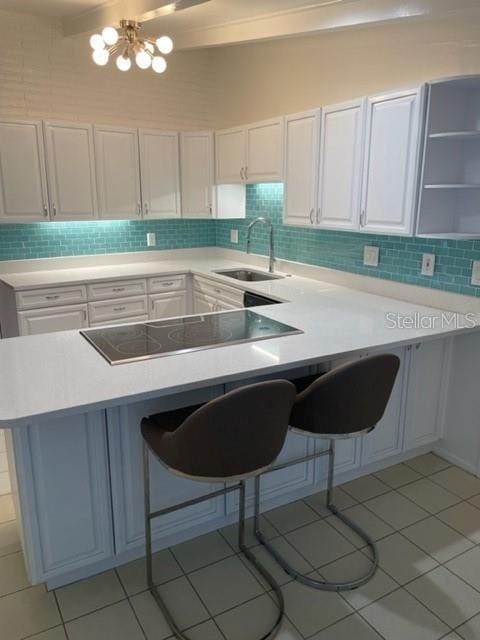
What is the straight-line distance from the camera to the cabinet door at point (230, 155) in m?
3.85

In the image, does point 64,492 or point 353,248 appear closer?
point 64,492

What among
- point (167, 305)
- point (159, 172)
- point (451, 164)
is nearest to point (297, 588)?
point (451, 164)

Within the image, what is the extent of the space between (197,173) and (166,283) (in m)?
1.04

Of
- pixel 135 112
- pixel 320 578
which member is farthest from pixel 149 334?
pixel 135 112

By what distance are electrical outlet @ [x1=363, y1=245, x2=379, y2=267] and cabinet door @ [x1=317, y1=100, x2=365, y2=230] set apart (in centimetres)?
32

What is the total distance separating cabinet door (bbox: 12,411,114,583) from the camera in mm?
1726

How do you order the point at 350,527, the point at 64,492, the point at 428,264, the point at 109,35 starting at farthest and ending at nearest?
the point at 428,264, the point at 109,35, the point at 350,527, the point at 64,492

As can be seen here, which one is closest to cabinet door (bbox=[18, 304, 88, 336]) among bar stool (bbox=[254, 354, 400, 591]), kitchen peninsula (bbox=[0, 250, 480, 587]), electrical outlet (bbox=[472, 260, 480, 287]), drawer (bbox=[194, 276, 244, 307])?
drawer (bbox=[194, 276, 244, 307])

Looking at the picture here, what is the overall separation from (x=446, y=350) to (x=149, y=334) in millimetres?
1672

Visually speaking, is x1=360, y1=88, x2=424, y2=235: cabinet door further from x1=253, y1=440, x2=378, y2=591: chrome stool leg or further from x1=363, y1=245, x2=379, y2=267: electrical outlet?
x1=253, y1=440, x2=378, y2=591: chrome stool leg

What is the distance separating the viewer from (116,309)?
3945 mm

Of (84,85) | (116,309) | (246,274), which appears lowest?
(116,309)

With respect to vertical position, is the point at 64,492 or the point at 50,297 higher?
the point at 50,297

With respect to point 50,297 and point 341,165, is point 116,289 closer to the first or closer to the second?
point 50,297
